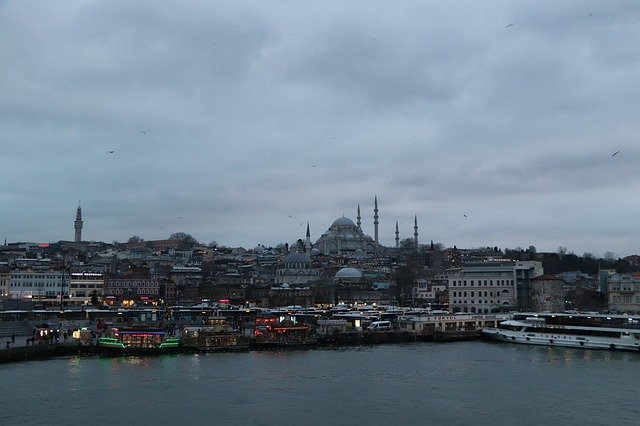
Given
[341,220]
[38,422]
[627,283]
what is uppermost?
[341,220]

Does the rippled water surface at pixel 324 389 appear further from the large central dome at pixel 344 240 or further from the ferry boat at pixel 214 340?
the large central dome at pixel 344 240

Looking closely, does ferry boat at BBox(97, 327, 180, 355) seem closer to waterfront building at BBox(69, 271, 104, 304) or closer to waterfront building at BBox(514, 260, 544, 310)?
waterfront building at BBox(69, 271, 104, 304)

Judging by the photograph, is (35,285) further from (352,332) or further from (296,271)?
(296,271)

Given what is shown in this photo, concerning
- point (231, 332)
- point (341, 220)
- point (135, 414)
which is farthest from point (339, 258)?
point (135, 414)

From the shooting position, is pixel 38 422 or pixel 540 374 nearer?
pixel 38 422

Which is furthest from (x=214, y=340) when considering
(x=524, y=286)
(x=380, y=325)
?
(x=524, y=286)

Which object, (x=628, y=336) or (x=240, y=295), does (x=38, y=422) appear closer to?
(x=628, y=336)

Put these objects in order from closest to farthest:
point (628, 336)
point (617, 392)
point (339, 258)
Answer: point (617, 392), point (628, 336), point (339, 258)
